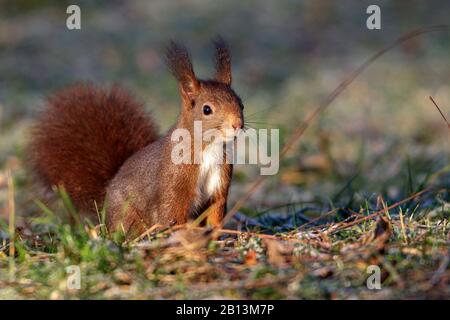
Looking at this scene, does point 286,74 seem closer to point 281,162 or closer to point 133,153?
point 281,162

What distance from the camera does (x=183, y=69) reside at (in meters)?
3.84

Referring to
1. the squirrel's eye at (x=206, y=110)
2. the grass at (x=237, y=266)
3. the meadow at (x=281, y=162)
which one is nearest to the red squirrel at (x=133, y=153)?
the squirrel's eye at (x=206, y=110)

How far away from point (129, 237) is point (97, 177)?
29.4 inches

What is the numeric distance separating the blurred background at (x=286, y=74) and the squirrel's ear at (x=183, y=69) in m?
0.99

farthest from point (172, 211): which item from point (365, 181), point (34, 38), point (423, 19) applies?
point (423, 19)

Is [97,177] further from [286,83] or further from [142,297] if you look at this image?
[286,83]

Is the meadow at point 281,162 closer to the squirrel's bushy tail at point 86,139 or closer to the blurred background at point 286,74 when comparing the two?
the blurred background at point 286,74

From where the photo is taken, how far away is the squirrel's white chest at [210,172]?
3.82 meters

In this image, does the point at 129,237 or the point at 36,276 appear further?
the point at 129,237

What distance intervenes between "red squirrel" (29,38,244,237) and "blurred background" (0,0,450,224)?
1.24 ft

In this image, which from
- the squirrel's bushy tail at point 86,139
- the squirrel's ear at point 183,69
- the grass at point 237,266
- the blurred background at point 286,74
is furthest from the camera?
the blurred background at point 286,74

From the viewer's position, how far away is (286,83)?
9344 mm

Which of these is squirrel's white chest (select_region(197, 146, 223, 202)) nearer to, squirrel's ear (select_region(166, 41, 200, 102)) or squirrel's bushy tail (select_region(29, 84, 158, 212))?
squirrel's ear (select_region(166, 41, 200, 102))

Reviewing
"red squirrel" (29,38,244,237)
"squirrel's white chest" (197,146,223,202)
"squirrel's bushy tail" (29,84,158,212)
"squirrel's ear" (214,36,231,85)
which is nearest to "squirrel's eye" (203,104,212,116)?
"red squirrel" (29,38,244,237)
